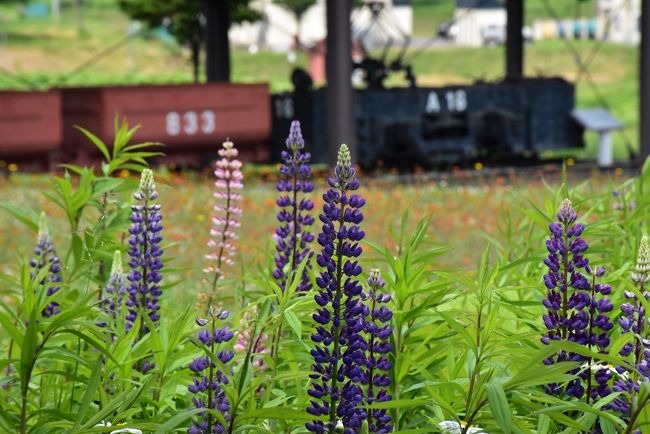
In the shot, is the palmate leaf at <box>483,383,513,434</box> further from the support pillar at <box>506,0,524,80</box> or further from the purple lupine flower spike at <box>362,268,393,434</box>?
the support pillar at <box>506,0,524,80</box>

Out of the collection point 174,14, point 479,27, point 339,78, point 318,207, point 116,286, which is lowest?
point 318,207

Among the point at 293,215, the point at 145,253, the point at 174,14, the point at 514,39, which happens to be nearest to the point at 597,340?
the point at 293,215

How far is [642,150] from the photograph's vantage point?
20688mm

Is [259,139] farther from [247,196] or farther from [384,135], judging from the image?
[247,196]

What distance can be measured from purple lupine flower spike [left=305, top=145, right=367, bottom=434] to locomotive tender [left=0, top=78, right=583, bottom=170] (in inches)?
692

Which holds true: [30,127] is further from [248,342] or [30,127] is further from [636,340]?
[636,340]

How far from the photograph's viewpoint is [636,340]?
292 cm

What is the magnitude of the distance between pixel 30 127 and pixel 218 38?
18.9 ft

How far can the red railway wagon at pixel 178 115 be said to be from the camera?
21.0m

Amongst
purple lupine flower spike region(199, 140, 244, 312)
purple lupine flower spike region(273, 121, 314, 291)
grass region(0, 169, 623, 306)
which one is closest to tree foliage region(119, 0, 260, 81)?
grass region(0, 169, 623, 306)

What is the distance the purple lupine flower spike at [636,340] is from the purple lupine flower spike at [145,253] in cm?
127

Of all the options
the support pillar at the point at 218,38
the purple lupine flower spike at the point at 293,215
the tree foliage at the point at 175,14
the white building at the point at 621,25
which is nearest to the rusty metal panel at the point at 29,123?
the support pillar at the point at 218,38

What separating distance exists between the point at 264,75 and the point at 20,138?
151ft

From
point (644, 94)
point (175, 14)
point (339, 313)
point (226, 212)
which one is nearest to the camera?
point (339, 313)
